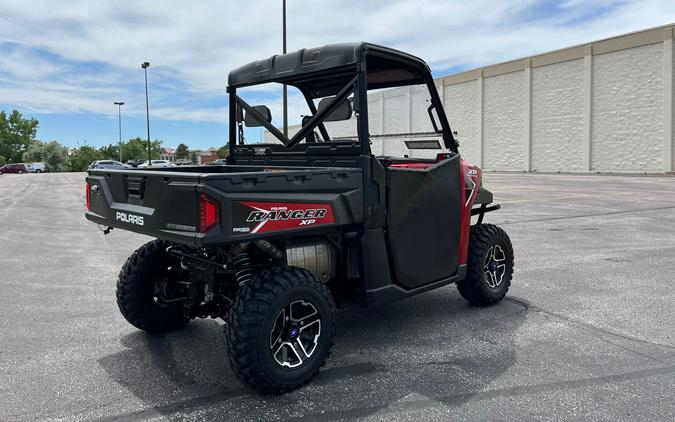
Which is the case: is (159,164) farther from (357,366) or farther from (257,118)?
(357,366)

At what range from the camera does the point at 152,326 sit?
14.6 feet

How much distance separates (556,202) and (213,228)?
1485 centimetres

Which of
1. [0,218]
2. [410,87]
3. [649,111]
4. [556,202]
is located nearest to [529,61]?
[649,111]

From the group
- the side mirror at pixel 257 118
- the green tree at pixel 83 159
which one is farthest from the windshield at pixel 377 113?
the green tree at pixel 83 159

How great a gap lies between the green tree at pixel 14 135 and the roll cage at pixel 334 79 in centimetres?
10020

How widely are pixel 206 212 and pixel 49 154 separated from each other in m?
102

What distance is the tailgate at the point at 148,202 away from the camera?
10.3 ft

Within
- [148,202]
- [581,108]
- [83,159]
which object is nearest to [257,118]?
[148,202]

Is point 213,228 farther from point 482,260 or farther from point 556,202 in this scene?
point 556,202

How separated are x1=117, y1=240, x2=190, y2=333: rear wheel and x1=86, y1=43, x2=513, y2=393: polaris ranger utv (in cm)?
1

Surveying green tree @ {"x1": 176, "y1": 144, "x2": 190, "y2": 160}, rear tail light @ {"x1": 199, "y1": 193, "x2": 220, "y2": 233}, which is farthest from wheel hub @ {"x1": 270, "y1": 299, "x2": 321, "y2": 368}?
green tree @ {"x1": 176, "y1": 144, "x2": 190, "y2": 160}

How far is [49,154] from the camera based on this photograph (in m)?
93.4

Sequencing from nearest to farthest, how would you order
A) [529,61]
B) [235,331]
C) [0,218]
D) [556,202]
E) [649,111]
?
[235,331] < [0,218] < [556,202] < [649,111] < [529,61]

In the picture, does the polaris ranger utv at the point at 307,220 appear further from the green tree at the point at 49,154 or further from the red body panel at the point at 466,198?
the green tree at the point at 49,154
